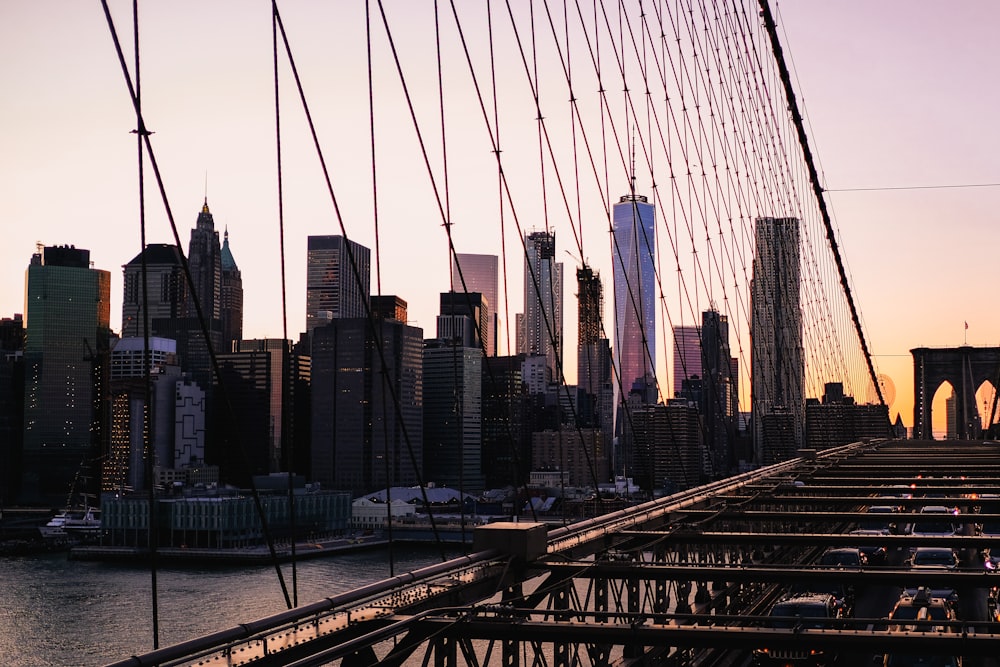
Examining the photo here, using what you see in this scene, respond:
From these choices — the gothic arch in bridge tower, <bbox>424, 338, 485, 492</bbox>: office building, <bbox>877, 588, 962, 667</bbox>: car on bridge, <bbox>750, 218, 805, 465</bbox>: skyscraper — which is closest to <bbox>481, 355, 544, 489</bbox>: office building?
<bbox>424, 338, 485, 492</bbox>: office building

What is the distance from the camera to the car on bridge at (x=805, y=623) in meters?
15.1

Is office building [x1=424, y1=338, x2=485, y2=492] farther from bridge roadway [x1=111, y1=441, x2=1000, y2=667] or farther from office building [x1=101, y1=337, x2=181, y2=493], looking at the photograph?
bridge roadway [x1=111, y1=441, x2=1000, y2=667]

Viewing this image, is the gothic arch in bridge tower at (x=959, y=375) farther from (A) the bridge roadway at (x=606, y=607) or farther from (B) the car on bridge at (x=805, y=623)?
(A) the bridge roadway at (x=606, y=607)

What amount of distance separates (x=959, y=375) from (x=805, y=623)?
93.5 metres

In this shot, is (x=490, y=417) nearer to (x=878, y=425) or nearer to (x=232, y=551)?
(x=232, y=551)

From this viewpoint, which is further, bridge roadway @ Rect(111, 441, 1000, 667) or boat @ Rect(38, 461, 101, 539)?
boat @ Rect(38, 461, 101, 539)

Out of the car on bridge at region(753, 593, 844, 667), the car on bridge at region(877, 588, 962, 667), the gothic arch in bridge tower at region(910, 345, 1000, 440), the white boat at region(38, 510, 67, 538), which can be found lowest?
the white boat at region(38, 510, 67, 538)

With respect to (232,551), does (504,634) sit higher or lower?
higher

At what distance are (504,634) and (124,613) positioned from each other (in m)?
68.4

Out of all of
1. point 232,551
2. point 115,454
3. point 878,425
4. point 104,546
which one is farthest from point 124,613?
point 115,454

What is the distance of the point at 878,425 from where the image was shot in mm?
93375

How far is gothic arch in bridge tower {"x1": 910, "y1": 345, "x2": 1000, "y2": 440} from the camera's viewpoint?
98.7 metres

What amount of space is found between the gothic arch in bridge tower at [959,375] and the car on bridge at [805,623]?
84.8 metres

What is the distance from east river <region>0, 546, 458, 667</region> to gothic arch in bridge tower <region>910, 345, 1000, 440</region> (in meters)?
44.3
